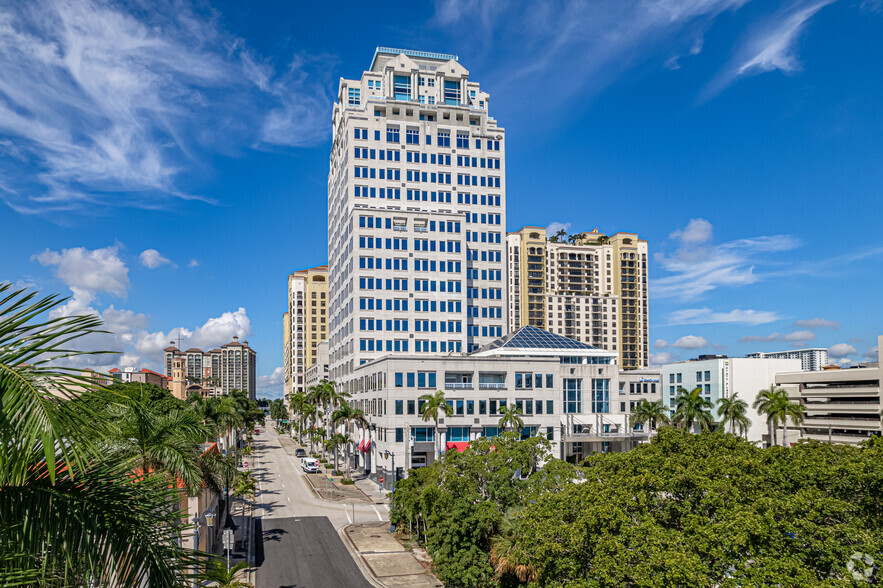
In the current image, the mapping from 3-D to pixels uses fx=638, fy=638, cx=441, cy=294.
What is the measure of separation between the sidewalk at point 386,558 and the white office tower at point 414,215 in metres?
41.5

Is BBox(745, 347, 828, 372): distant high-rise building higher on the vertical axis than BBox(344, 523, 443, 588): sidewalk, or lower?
higher

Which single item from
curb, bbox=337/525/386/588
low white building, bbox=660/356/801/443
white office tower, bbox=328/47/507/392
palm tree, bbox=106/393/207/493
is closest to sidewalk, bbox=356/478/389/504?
curb, bbox=337/525/386/588

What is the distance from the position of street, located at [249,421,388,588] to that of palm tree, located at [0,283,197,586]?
39906mm

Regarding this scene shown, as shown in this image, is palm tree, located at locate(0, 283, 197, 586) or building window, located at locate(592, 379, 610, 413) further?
building window, located at locate(592, 379, 610, 413)

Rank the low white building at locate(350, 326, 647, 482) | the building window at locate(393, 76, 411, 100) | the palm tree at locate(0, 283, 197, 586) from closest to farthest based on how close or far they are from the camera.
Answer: the palm tree at locate(0, 283, 197, 586), the low white building at locate(350, 326, 647, 482), the building window at locate(393, 76, 411, 100)

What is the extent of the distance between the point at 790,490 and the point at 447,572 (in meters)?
19.2

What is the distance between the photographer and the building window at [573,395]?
9462 cm

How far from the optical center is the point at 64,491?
19.6 ft

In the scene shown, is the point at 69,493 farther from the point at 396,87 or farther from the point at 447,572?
the point at 396,87

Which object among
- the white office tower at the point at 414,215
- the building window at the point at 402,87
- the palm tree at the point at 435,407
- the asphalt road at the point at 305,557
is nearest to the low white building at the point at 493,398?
the palm tree at the point at 435,407

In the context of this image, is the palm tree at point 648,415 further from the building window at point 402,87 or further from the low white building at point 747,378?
the building window at point 402,87

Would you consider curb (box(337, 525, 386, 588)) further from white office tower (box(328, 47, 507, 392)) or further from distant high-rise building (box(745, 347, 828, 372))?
distant high-rise building (box(745, 347, 828, 372))

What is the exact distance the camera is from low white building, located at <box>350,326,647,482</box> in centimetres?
7981

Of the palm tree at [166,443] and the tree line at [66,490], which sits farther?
the palm tree at [166,443]
